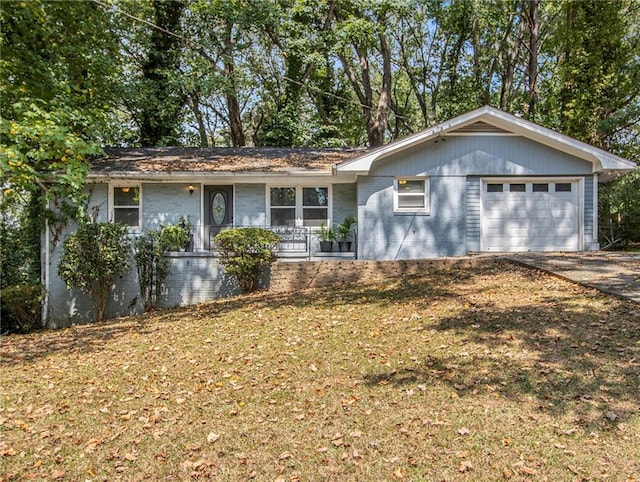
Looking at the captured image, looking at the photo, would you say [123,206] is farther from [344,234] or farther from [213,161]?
[344,234]

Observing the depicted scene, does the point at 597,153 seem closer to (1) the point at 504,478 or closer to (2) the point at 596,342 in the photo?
(2) the point at 596,342

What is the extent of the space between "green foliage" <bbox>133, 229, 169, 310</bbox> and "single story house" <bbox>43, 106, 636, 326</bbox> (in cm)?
32

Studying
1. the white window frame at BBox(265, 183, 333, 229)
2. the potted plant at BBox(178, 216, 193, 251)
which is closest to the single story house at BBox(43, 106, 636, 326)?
the potted plant at BBox(178, 216, 193, 251)

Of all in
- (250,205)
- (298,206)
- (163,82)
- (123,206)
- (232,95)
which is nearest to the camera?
(123,206)

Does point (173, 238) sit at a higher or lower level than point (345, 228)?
lower

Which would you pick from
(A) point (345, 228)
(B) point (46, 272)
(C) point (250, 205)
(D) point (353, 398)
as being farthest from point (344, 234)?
(D) point (353, 398)

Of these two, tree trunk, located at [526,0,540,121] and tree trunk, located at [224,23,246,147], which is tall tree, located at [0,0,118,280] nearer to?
tree trunk, located at [224,23,246,147]

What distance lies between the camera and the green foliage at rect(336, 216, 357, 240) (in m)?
12.6

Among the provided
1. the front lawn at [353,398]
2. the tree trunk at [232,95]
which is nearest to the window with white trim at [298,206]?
the front lawn at [353,398]

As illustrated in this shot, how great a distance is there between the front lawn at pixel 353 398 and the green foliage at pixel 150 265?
440 centimetres

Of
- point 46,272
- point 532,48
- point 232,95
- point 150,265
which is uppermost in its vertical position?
point 532,48

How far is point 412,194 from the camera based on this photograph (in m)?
12.7

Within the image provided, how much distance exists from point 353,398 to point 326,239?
336 inches

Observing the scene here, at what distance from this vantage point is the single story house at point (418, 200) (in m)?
12.3
